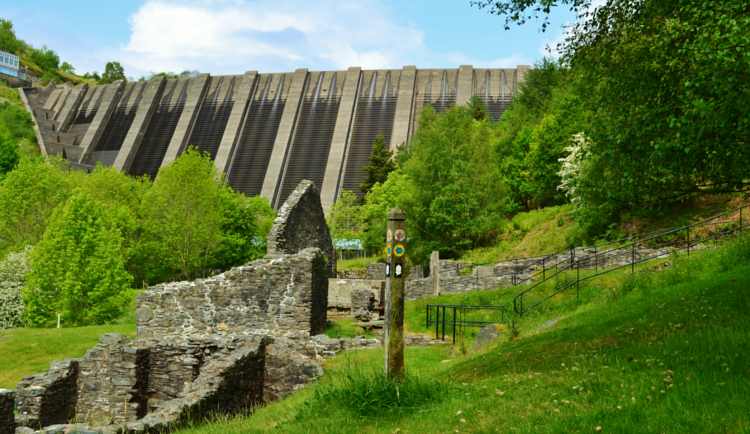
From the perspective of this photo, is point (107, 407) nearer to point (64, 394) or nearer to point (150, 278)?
point (64, 394)

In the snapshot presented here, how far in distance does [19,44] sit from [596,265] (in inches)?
6907

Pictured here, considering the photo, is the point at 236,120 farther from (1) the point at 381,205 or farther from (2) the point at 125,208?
(1) the point at 381,205

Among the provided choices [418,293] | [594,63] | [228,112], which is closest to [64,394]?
[594,63]

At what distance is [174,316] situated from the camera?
17203 mm

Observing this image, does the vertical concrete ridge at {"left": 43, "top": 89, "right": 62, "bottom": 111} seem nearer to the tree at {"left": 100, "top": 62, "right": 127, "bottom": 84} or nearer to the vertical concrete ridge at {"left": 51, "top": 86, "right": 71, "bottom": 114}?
the vertical concrete ridge at {"left": 51, "top": 86, "right": 71, "bottom": 114}

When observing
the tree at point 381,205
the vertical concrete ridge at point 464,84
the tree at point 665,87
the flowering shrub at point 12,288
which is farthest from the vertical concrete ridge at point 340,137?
the tree at point 665,87

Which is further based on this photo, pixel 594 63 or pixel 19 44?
pixel 19 44

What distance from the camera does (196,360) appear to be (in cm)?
1245

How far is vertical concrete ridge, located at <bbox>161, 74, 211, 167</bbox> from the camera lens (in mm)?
78900

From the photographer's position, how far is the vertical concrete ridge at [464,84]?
8006cm

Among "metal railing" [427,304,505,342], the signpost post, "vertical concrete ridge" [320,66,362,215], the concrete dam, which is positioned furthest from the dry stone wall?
the concrete dam

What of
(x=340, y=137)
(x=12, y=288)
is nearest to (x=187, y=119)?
(x=340, y=137)

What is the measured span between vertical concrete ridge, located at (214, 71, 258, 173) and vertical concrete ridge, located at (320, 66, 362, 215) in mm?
14278

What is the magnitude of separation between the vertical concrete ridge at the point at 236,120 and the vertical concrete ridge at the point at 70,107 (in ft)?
105
